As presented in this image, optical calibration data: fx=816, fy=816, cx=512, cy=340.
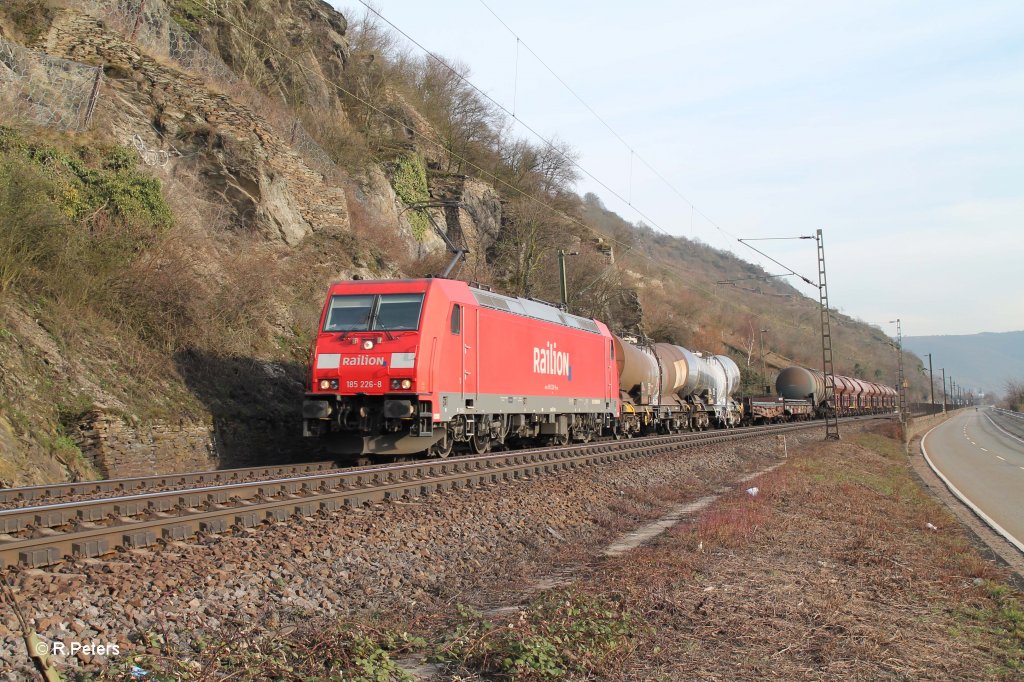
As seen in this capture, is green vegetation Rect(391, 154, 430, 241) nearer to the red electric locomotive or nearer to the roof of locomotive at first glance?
the roof of locomotive

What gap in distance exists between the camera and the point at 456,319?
16594mm

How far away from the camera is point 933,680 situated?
5.30 meters

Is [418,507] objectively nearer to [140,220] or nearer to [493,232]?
[140,220]

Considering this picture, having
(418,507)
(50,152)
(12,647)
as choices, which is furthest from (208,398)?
(12,647)

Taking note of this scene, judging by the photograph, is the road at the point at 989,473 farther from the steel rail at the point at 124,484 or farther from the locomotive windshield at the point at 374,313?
the steel rail at the point at 124,484

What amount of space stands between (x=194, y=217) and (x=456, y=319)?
950cm

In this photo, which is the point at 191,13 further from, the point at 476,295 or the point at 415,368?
the point at 415,368

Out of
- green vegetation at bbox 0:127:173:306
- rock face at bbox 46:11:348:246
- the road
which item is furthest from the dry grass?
rock face at bbox 46:11:348:246

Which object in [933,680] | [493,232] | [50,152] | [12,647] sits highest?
[493,232]

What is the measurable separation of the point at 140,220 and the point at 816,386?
4353 cm

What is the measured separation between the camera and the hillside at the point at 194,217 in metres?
14.8

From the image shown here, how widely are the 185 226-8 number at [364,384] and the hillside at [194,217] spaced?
130 inches

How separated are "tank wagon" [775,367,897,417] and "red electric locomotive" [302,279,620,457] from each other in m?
29.2

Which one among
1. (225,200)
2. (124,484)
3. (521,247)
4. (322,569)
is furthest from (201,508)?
(521,247)
